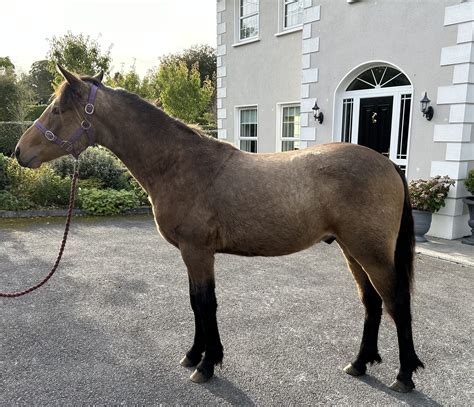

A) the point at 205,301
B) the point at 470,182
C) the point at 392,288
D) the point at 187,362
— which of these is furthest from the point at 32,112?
the point at 392,288

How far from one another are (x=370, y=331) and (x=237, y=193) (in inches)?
57.7

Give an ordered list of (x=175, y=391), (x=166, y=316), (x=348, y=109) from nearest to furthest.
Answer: (x=175, y=391) → (x=166, y=316) → (x=348, y=109)

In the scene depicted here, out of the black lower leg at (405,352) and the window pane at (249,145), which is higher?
the window pane at (249,145)

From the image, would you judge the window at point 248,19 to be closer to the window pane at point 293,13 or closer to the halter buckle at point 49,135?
the window pane at point 293,13

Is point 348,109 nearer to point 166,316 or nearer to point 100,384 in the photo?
point 166,316

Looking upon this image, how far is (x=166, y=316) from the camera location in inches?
144

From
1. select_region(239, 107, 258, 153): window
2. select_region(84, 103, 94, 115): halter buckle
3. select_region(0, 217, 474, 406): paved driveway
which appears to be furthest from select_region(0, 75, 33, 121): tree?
select_region(84, 103, 94, 115): halter buckle

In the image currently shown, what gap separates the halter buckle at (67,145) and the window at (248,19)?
28.8 ft

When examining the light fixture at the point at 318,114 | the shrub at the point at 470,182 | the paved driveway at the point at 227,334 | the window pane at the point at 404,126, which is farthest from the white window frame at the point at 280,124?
the paved driveway at the point at 227,334

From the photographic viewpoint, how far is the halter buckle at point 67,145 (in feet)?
8.61

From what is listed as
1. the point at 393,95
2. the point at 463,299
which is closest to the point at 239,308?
the point at 463,299

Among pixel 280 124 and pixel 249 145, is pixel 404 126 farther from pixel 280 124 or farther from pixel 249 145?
pixel 249 145

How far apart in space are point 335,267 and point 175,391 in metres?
3.13

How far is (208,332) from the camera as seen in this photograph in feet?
8.76
